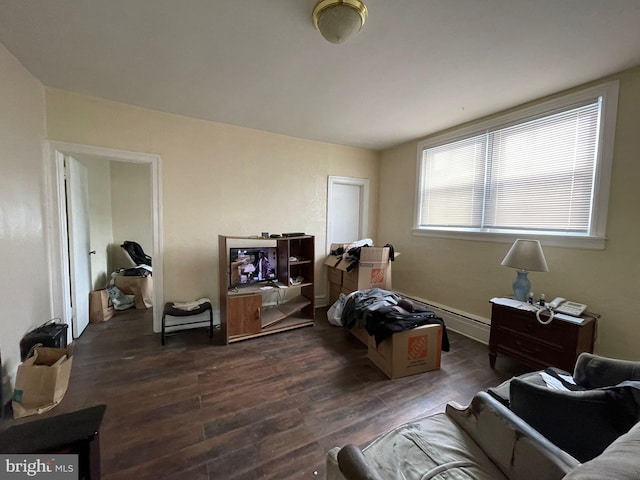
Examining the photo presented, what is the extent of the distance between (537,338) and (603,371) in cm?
102

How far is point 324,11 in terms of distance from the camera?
4.66 feet

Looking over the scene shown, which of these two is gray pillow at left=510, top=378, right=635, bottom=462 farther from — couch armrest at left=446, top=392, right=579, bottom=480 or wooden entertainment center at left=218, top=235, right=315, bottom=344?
wooden entertainment center at left=218, top=235, right=315, bottom=344

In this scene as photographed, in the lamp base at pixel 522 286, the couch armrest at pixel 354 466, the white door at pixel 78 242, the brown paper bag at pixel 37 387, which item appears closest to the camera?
the couch armrest at pixel 354 466

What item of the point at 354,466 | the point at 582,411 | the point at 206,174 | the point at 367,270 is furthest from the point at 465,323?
the point at 206,174

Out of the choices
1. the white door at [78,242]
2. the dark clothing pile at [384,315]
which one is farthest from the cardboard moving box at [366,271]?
the white door at [78,242]

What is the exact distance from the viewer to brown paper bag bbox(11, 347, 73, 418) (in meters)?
1.76

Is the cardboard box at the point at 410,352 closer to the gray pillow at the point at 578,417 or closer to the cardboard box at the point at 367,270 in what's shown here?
the cardboard box at the point at 367,270

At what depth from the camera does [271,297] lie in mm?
3635

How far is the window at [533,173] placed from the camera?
2158mm

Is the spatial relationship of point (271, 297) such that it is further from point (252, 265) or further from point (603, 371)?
point (603, 371)

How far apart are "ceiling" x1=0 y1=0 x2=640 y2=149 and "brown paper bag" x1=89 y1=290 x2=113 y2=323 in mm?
2428

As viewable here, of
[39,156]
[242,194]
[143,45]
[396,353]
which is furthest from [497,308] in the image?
[39,156]

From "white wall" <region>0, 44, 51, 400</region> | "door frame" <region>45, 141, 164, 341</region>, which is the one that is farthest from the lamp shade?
"white wall" <region>0, 44, 51, 400</region>

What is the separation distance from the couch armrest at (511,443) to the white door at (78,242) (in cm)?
375
